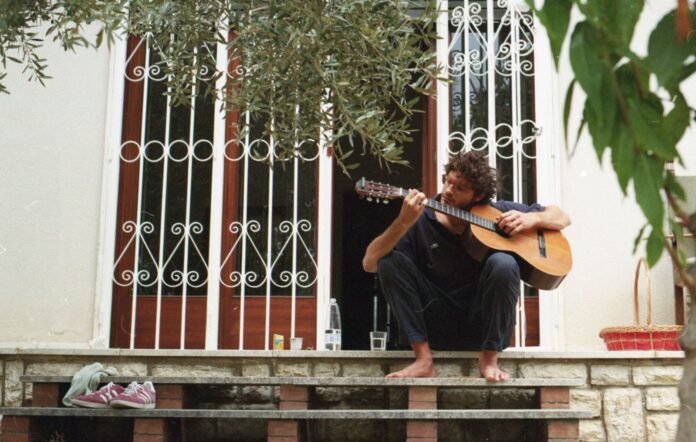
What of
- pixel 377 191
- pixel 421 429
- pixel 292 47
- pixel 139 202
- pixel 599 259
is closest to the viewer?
pixel 292 47

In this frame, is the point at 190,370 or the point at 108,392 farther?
the point at 190,370

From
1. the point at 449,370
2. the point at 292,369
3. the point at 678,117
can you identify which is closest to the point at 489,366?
the point at 449,370

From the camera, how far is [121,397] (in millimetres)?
3988

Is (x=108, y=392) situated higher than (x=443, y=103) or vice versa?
(x=443, y=103)

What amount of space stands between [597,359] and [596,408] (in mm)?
226

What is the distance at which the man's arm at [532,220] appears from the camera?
4.34m

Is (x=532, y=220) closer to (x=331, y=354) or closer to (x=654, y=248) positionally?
(x=331, y=354)

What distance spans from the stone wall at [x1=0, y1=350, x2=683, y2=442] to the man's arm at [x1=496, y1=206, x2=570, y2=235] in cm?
59

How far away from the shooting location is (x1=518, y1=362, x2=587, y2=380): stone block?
14.5 ft

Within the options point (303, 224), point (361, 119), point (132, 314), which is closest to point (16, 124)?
point (132, 314)

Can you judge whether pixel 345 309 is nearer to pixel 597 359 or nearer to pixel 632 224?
pixel 632 224

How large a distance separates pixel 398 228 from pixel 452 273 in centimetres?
40

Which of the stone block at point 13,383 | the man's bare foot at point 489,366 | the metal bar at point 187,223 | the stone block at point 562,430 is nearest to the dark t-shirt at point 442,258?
the man's bare foot at point 489,366

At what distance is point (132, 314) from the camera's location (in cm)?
554
